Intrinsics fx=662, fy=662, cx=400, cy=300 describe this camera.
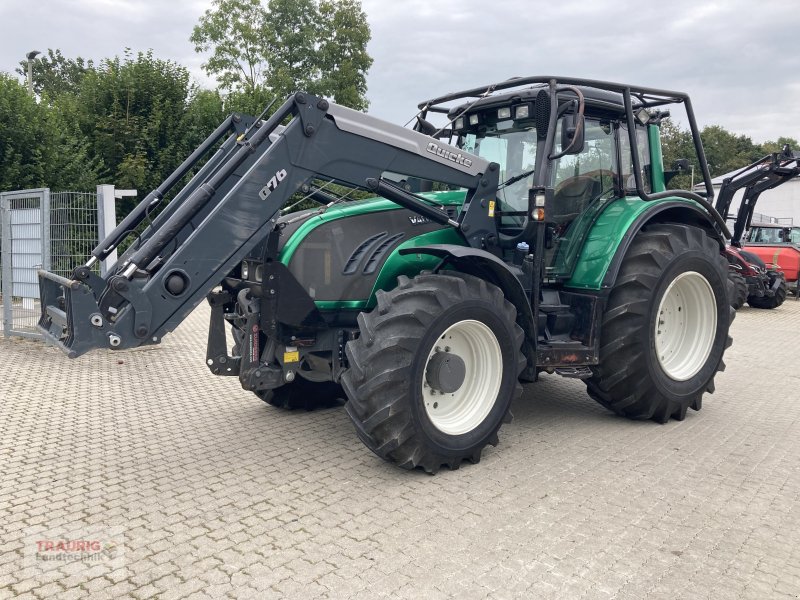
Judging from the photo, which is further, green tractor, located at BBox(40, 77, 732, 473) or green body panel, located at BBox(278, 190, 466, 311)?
green body panel, located at BBox(278, 190, 466, 311)

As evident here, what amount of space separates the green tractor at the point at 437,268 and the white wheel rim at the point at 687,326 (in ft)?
0.06

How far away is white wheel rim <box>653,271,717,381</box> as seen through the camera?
233 inches

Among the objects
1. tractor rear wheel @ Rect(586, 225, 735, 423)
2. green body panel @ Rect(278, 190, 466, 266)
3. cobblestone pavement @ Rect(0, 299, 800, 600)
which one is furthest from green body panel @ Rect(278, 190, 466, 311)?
tractor rear wheel @ Rect(586, 225, 735, 423)

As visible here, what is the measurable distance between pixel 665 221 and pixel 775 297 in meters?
10.1

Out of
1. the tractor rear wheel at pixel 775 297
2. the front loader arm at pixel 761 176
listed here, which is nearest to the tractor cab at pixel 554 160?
the front loader arm at pixel 761 176

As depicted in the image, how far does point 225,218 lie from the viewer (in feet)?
13.3

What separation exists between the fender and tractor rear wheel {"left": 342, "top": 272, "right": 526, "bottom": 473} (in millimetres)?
992

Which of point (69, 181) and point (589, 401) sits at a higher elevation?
point (69, 181)

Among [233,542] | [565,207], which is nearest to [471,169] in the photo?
[565,207]

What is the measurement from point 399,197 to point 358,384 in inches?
55.7

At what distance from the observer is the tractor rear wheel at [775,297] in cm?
1433

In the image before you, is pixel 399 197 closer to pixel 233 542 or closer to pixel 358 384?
pixel 358 384

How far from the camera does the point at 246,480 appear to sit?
14.3 feet

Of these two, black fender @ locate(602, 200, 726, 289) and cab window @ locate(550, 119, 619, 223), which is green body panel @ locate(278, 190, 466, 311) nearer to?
cab window @ locate(550, 119, 619, 223)
